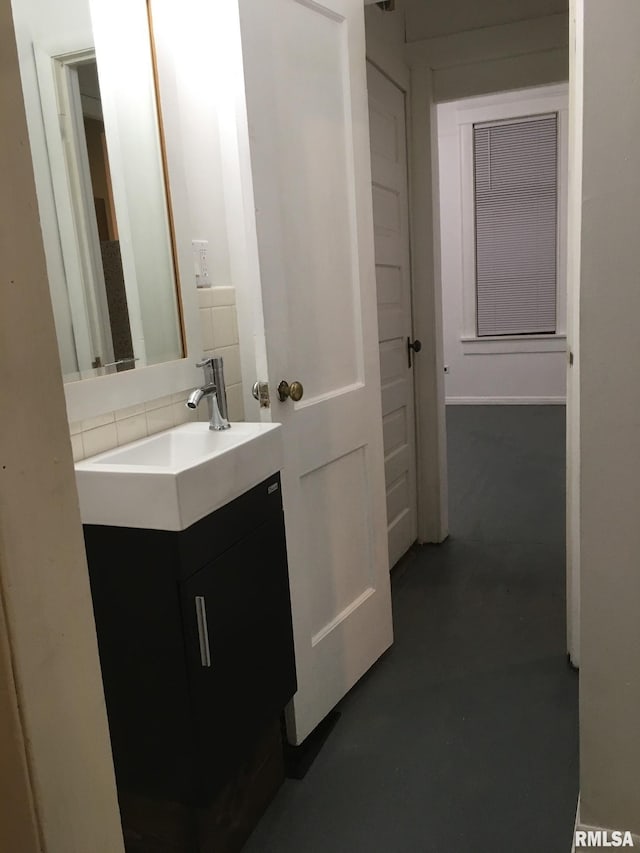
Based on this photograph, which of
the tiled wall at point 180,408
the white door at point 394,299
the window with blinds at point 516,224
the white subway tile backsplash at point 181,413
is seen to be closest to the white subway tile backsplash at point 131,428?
the tiled wall at point 180,408

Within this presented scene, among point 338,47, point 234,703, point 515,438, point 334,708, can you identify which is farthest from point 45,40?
point 515,438

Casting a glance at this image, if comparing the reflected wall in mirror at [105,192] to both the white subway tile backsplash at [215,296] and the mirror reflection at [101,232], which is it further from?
the white subway tile backsplash at [215,296]

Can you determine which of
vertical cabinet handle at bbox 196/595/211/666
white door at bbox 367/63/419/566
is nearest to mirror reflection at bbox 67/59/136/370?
vertical cabinet handle at bbox 196/595/211/666

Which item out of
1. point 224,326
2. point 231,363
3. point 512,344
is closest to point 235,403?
point 231,363

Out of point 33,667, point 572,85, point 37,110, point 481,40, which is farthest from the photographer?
point 481,40

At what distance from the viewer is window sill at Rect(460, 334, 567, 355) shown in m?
6.62

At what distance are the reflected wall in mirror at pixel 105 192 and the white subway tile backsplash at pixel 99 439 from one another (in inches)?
5.0

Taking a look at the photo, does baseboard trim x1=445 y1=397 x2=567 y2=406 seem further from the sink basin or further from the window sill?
the sink basin

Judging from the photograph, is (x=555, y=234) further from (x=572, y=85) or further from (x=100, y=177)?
(x=100, y=177)

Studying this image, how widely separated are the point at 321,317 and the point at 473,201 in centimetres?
521

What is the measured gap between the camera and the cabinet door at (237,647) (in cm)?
142

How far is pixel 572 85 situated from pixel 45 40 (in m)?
1.39

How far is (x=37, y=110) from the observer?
150 centimetres

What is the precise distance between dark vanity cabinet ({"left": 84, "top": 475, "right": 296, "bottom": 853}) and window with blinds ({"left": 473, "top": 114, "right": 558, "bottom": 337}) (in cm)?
560
